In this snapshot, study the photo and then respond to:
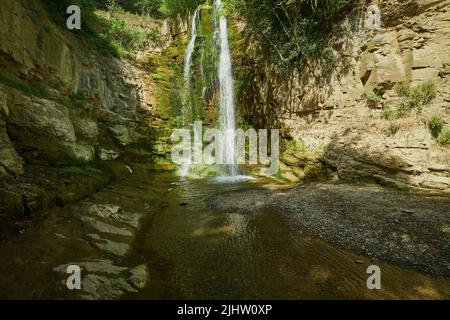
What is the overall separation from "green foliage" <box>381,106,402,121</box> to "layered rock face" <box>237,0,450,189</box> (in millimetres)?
137

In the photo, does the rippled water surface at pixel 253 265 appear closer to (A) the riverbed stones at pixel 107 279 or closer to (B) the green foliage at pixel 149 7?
(A) the riverbed stones at pixel 107 279

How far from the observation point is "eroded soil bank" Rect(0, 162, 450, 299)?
3.80 meters

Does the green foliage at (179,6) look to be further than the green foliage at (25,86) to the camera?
Yes

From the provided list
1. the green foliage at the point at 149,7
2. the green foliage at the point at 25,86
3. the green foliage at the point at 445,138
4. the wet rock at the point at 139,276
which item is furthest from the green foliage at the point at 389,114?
the green foliage at the point at 149,7

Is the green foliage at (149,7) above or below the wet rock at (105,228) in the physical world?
above

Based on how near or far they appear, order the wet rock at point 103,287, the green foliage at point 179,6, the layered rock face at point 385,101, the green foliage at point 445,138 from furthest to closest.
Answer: the green foliage at point 179,6, the layered rock face at point 385,101, the green foliage at point 445,138, the wet rock at point 103,287

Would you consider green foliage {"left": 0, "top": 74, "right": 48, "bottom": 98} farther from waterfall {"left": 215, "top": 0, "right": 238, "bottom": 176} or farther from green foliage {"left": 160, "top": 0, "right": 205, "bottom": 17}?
green foliage {"left": 160, "top": 0, "right": 205, "bottom": 17}

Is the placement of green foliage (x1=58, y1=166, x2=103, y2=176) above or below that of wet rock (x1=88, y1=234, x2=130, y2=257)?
above

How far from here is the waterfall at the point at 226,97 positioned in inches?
590

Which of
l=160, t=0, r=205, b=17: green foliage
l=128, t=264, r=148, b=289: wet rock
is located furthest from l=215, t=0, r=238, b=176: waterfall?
l=128, t=264, r=148, b=289: wet rock

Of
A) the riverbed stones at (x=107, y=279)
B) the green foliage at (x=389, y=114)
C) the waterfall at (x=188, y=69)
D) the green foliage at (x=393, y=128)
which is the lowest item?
the riverbed stones at (x=107, y=279)

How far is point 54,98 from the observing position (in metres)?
8.93

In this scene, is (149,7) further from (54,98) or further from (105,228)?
(105,228)

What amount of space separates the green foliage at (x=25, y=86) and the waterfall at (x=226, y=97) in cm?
877
